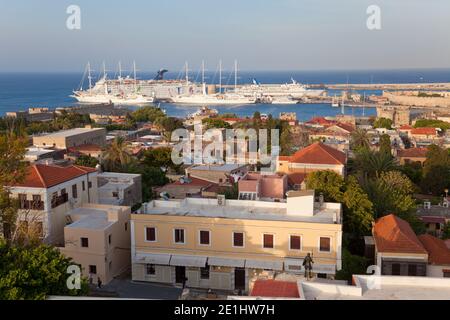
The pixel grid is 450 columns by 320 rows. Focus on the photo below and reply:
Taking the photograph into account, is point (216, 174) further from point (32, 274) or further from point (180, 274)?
point (32, 274)

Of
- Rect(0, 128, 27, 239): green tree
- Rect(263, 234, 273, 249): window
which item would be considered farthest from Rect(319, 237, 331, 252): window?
Rect(0, 128, 27, 239): green tree

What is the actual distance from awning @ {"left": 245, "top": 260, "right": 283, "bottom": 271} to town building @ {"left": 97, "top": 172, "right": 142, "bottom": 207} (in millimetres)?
6926

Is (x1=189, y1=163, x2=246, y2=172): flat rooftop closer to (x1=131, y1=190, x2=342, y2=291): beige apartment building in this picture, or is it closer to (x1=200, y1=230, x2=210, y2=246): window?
(x1=131, y1=190, x2=342, y2=291): beige apartment building

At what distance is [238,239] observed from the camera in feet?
45.3

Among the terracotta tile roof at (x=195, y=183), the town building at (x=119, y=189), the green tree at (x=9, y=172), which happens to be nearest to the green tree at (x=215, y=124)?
the terracotta tile roof at (x=195, y=183)

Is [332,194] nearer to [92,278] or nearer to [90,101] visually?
[92,278]

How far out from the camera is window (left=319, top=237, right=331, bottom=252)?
43.9 feet

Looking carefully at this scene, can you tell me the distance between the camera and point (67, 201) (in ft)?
52.6

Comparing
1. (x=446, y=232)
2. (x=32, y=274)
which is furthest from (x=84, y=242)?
(x=446, y=232)

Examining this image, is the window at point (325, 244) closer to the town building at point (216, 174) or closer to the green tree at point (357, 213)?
the green tree at point (357, 213)

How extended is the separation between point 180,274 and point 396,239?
232 inches

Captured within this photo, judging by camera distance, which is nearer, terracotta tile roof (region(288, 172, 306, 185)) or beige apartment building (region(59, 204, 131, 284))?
beige apartment building (region(59, 204, 131, 284))
